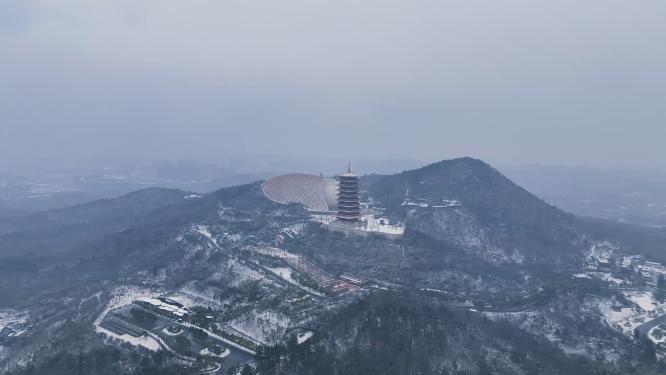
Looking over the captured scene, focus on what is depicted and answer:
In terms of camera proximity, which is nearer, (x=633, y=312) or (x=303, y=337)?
(x=303, y=337)

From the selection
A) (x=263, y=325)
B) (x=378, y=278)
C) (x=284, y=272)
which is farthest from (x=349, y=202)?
(x=263, y=325)

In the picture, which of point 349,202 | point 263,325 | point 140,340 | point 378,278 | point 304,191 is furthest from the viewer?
point 304,191

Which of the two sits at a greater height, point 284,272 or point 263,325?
point 284,272

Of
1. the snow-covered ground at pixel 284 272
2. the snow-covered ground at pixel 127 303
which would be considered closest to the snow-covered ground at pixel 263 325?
the snow-covered ground at pixel 127 303

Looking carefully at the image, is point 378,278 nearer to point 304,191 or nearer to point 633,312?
point 633,312

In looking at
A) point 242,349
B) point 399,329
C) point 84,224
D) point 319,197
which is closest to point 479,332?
point 399,329

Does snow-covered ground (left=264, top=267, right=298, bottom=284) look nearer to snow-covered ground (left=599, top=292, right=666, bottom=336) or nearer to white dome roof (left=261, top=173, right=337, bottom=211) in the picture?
white dome roof (left=261, top=173, right=337, bottom=211)

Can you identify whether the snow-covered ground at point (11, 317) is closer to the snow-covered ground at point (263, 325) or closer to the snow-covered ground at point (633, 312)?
the snow-covered ground at point (263, 325)

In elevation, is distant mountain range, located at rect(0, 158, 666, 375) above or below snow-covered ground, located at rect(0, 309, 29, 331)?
above

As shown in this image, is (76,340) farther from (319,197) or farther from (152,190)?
(152,190)

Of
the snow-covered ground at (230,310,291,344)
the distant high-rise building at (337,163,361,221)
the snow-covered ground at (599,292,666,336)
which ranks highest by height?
the distant high-rise building at (337,163,361,221)

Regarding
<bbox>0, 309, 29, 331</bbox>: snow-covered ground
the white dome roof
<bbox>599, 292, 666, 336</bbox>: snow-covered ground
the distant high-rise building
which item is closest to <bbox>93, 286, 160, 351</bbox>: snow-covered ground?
<bbox>0, 309, 29, 331</bbox>: snow-covered ground
